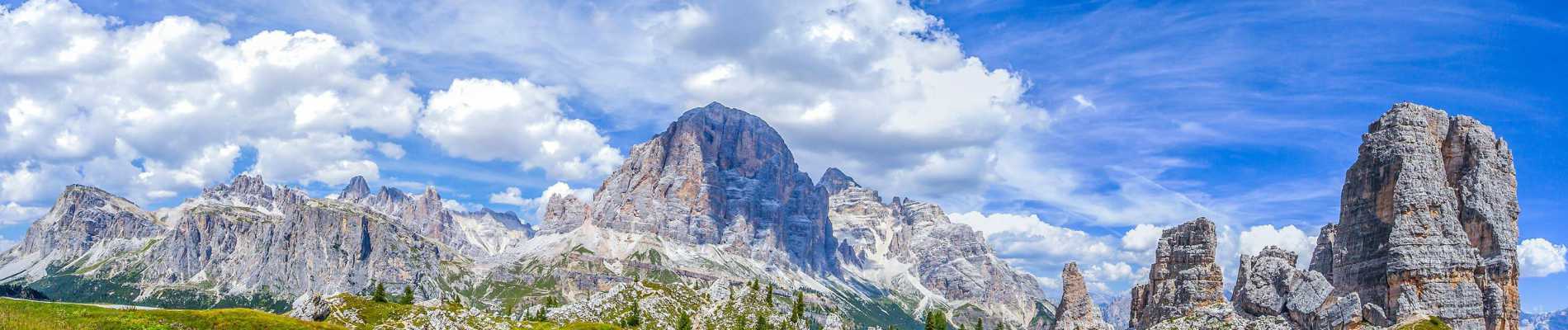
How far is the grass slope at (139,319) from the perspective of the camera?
444 ft

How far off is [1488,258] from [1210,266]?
1715 inches

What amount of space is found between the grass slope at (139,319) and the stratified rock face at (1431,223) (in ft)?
525

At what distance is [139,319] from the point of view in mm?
140375

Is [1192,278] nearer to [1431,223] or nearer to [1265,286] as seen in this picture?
[1265,286]

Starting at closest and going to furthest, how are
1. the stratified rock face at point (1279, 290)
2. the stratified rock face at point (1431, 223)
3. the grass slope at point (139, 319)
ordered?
the grass slope at point (139, 319), the stratified rock face at point (1431, 223), the stratified rock face at point (1279, 290)

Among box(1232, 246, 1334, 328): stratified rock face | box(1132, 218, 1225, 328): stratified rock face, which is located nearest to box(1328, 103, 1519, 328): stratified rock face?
box(1232, 246, 1334, 328): stratified rock face

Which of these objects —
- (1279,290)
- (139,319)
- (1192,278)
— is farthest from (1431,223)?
(139,319)

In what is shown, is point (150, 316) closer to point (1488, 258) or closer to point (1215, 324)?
point (1215, 324)

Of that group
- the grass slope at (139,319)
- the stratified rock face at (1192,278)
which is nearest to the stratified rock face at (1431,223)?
the stratified rock face at (1192,278)

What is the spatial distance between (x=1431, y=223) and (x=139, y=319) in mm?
191901

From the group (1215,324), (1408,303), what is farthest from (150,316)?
(1408,303)

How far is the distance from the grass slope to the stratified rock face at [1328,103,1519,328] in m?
160

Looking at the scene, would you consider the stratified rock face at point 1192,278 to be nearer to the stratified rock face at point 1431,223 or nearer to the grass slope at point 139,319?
the stratified rock face at point 1431,223

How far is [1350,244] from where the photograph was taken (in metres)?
173
